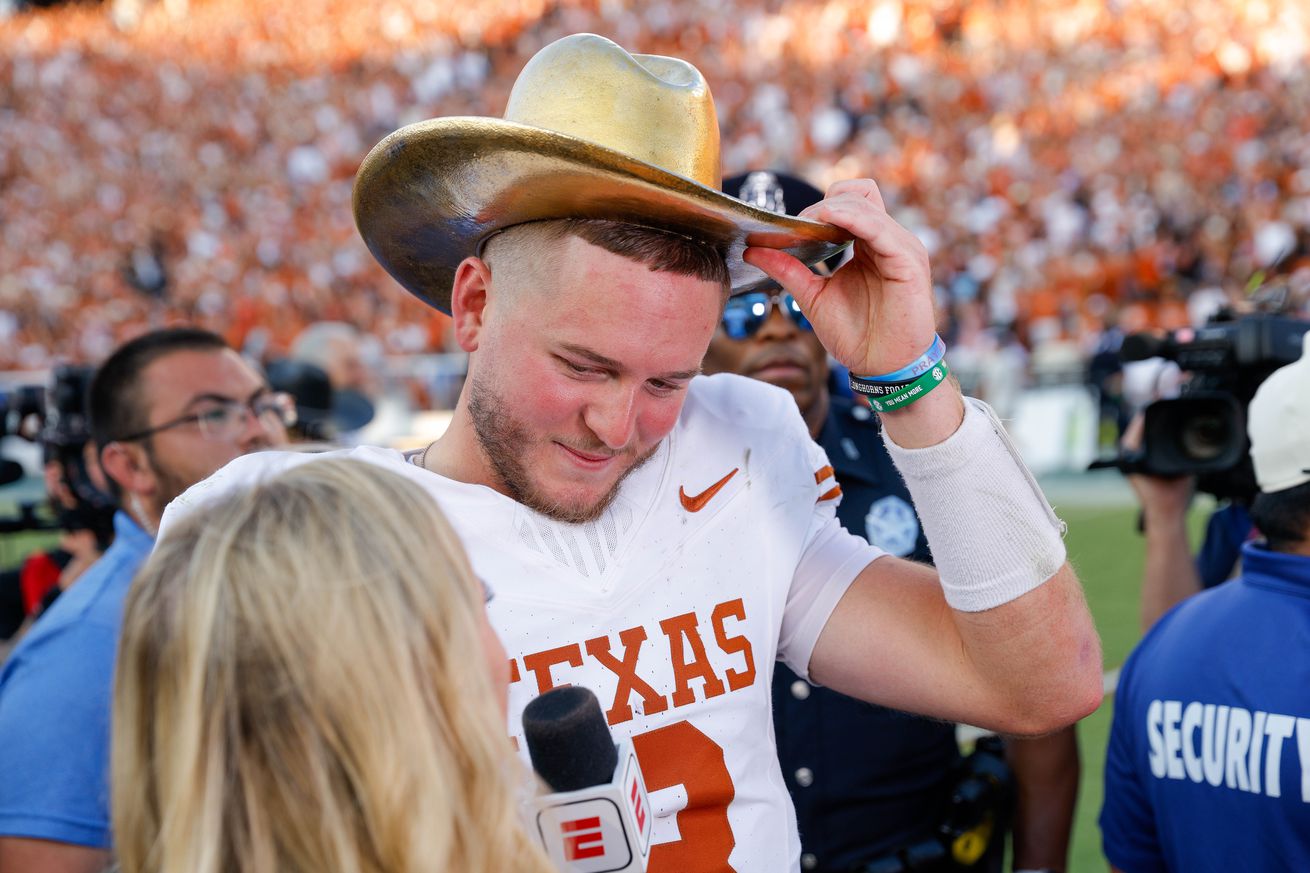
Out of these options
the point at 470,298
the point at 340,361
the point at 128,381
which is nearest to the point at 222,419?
the point at 128,381

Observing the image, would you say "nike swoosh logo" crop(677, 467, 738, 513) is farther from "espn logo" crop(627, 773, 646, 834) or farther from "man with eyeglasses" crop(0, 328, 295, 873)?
"man with eyeglasses" crop(0, 328, 295, 873)

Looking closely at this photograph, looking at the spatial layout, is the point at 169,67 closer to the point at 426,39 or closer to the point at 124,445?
the point at 426,39

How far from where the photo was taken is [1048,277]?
584 inches

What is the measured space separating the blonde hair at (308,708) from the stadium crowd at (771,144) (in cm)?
1199

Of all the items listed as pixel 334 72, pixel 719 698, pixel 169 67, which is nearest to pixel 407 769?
pixel 719 698

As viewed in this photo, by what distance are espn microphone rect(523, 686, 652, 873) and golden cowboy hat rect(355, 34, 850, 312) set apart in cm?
67

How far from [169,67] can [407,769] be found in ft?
90.2

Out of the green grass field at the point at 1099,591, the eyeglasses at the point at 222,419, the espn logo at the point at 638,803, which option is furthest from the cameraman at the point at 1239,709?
the eyeglasses at the point at 222,419

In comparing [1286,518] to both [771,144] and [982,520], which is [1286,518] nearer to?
[982,520]

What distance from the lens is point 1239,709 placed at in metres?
2.06

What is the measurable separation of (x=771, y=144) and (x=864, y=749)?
1685 cm

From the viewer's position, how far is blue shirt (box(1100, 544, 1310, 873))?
1.98m

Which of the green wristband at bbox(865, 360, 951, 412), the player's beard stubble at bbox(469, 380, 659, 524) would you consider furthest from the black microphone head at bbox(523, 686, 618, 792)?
the green wristband at bbox(865, 360, 951, 412)

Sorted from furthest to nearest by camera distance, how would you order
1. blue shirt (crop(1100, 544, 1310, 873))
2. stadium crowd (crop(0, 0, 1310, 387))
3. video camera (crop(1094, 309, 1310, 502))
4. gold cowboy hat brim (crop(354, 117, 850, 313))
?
stadium crowd (crop(0, 0, 1310, 387)), video camera (crop(1094, 309, 1310, 502)), blue shirt (crop(1100, 544, 1310, 873)), gold cowboy hat brim (crop(354, 117, 850, 313))
